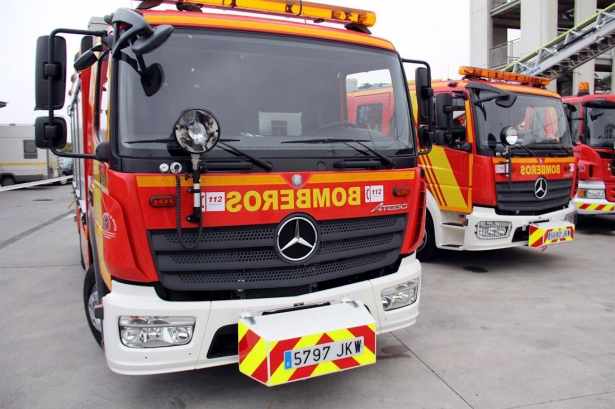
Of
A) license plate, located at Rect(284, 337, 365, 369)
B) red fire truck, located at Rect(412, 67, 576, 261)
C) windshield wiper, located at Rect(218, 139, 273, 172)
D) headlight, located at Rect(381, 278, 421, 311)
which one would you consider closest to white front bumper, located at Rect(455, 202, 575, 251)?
red fire truck, located at Rect(412, 67, 576, 261)

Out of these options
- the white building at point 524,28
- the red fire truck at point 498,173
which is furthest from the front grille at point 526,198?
the white building at point 524,28

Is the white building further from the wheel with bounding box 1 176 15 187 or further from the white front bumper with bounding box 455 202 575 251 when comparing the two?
the wheel with bounding box 1 176 15 187

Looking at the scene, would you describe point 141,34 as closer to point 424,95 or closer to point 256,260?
point 256,260

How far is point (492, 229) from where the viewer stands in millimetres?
6246

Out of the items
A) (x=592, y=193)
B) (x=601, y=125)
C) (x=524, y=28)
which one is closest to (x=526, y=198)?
(x=592, y=193)

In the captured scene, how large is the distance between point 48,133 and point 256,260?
1410 millimetres

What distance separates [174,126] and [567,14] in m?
24.0

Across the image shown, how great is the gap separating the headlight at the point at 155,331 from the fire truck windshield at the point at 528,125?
454 centimetres

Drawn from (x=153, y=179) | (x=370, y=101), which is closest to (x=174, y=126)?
(x=153, y=179)

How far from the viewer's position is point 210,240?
294 centimetres

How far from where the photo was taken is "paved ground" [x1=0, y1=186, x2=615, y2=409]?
11.1 feet

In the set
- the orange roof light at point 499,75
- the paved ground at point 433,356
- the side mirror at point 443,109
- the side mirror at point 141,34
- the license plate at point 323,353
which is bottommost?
the paved ground at point 433,356

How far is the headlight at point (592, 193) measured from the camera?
8.60 meters

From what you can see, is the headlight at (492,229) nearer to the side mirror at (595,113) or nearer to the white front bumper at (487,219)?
the white front bumper at (487,219)
